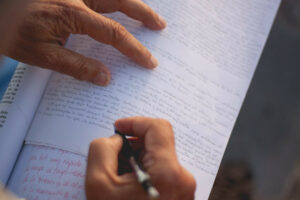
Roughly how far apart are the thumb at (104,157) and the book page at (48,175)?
16 centimetres

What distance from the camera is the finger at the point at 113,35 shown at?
828mm

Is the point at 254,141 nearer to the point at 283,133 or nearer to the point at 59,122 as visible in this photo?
the point at 283,133

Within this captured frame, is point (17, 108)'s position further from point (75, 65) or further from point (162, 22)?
point (162, 22)

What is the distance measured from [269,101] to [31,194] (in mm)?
1318

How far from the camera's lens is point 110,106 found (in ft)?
2.60

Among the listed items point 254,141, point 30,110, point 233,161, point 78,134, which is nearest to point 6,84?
point 30,110

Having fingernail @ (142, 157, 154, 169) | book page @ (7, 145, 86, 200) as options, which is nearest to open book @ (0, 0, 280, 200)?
book page @ (7, 145, 86, 200)

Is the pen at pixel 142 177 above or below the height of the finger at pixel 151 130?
below

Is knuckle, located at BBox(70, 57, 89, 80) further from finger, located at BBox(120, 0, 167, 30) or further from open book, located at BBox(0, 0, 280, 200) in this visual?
finger, located at BBox(120, 0, 167, 30)

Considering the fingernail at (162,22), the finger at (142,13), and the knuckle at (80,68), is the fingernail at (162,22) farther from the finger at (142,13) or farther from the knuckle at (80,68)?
the knuckle at (80,68)

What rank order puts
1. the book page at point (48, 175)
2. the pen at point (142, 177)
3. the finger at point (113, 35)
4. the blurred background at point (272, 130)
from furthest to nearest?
the blurred background at point (272, 130)
the finger at point (113, 35)
the book page at point (48, 175)
the pen at point (142, 177)

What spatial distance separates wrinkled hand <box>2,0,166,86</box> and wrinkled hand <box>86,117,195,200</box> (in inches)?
10.5

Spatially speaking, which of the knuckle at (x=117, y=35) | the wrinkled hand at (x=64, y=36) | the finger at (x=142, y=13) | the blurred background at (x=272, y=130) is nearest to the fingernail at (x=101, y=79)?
the wrinkled hand at (x=64, y=36)

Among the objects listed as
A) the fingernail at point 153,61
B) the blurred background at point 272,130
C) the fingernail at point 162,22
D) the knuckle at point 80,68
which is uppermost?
the fingernail at point 162,22
